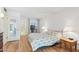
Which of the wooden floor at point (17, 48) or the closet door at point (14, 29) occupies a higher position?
the closet door at point (14, 29)

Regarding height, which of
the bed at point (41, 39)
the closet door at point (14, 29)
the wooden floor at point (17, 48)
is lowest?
the wooden floor at point (17, 48)

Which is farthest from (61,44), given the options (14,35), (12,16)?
(12,16)

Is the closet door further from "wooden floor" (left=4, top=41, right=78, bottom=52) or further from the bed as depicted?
the bed

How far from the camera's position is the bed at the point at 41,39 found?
6.07 ft

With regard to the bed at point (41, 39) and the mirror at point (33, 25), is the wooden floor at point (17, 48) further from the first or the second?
the mirror at point (33, 25)

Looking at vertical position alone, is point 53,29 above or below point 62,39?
above

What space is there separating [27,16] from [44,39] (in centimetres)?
45

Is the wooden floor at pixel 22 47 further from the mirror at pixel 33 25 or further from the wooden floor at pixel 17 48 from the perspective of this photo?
the mirror at pixel 33 25

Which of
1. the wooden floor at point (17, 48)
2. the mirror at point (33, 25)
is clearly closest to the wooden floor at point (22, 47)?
the wooden floor at point (17, 48)

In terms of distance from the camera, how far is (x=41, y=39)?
Answer: 1.85 m

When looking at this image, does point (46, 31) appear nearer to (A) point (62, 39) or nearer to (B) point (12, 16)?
(A) point (62, 39)

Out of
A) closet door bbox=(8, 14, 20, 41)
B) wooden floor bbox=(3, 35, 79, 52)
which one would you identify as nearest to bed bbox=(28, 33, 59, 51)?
wooden floor bbox=(3, 35, 79, 52)
